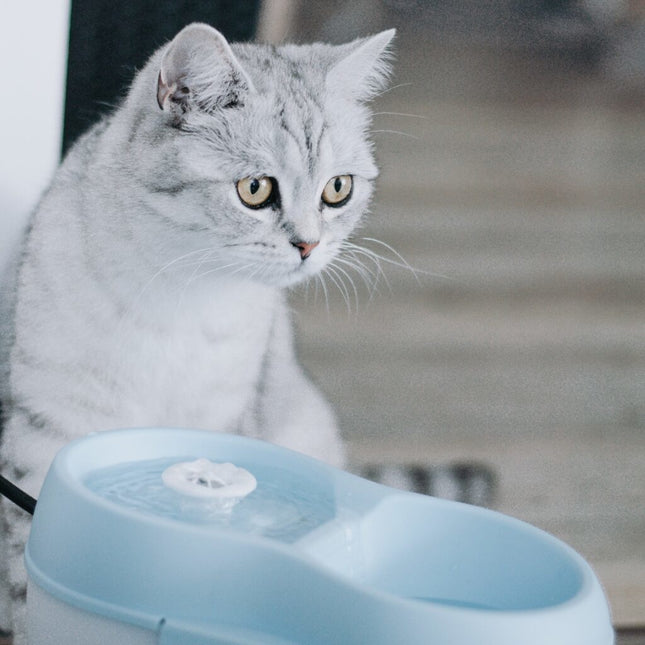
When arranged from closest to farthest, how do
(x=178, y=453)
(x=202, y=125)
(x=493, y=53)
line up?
(x=178, y=453) → (x=202, y=125) → (x=493, y=53)

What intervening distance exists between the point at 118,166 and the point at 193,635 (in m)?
0.39

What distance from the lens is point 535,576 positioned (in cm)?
46

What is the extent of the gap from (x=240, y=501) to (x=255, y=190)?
268 millimetres

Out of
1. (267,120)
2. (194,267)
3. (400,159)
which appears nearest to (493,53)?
(400,159)

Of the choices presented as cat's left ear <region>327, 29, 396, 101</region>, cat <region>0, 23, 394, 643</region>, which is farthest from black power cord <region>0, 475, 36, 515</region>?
cat's left ear <region>327, 29, 396, 101</region>

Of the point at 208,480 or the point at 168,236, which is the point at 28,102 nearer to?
the point at 168,236

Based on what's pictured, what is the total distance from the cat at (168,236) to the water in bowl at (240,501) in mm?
177

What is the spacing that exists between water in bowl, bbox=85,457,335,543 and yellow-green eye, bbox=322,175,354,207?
0.86 feet

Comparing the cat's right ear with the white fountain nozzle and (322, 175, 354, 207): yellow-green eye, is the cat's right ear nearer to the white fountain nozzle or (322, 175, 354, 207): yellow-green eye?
(322, 175, 354, 207): yellow-green eye

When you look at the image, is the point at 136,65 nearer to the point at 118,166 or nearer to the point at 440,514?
the point at 118,166

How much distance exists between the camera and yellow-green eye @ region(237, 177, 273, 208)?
67 cm

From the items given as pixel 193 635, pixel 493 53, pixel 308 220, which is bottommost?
pixel 193 635

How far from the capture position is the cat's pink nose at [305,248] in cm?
67

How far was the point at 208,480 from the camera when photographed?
49 centimetres
